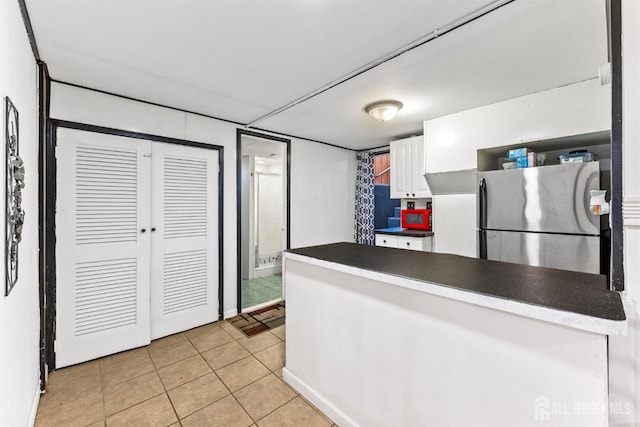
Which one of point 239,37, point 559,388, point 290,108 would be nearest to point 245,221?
point 290,108

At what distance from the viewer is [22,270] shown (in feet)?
4.92

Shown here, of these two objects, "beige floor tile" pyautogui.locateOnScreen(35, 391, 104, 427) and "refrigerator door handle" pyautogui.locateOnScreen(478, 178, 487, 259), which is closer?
"beige floor tile" pyautogui.locateOnScreen(35, 391, 104, 427)

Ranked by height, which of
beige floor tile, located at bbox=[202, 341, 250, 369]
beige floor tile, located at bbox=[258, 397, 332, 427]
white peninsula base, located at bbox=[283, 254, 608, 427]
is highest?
white peninsula base, located at bbox=[283, 254, 608, 427]

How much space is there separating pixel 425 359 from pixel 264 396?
4.15 feet

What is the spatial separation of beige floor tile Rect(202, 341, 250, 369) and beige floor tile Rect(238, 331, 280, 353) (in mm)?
59

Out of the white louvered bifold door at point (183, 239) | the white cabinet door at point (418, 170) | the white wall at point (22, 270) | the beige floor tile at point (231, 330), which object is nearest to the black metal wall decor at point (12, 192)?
the white wall at point (22, 270)

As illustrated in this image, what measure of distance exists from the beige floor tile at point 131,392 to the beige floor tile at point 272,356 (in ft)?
2.56

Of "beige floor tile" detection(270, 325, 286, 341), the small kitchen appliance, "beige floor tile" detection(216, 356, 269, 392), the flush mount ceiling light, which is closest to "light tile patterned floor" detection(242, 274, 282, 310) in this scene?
"beige floor tile" detection(270, 325, 286, 341)

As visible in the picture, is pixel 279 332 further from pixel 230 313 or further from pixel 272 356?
pixel 230 313

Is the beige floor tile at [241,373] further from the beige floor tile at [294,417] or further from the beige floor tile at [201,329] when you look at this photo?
the beige floor tile at [201,329]

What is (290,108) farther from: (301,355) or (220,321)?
(220,321)

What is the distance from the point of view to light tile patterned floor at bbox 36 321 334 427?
1.73m

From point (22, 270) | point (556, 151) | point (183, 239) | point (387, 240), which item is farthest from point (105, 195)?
point (556, 151)

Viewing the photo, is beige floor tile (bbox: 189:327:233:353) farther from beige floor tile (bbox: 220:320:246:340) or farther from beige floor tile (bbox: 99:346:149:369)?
beige floor tile (bbox: 99:346:149:369)
